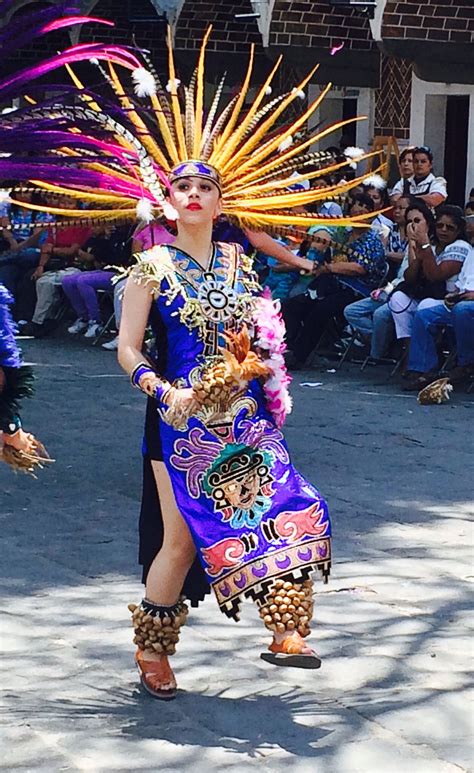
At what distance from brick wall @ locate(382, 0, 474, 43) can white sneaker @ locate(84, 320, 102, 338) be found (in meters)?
3.87

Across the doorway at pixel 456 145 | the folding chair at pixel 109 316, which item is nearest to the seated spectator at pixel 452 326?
the folding chair at pixel 109 316

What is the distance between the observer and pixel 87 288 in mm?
14617

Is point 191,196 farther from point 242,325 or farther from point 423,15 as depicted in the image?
point 423,15

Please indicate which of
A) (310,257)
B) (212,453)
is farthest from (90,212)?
(310,257)

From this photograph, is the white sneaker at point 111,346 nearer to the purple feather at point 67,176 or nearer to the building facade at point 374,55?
the building facade at point 374,55

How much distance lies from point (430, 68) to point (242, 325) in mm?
10596

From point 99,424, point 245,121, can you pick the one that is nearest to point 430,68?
point 99,424

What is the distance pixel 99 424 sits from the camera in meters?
10.2

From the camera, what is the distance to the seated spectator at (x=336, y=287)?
40.5 feet

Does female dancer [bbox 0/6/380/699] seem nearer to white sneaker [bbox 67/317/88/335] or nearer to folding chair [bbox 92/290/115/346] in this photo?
folding chair [bbox 92/290/115/346]

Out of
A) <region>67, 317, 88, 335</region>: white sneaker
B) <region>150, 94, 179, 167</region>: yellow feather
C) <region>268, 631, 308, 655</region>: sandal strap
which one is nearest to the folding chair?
<region>67, 317, 88, 335</region>: white sneaker

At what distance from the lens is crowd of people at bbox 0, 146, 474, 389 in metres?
11.5

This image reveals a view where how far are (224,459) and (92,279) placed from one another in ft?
32.1

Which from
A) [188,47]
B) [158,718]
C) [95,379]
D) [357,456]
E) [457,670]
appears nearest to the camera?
[158,718]
